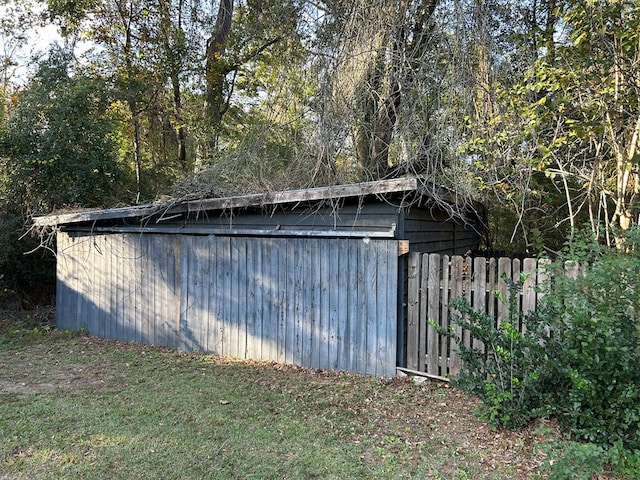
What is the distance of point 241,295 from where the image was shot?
6.32 metres

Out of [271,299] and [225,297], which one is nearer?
[271,299]

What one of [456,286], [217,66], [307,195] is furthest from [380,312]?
[217,66]

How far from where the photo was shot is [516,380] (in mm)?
3521

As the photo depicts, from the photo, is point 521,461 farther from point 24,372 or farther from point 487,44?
point 24,372

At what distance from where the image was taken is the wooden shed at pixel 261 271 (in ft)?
17.6

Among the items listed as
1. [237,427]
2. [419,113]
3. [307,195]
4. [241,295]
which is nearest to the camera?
[237,427]

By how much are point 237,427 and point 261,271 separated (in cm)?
254

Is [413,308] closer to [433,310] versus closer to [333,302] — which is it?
[433,310]

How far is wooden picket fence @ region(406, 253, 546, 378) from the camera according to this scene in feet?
15.7

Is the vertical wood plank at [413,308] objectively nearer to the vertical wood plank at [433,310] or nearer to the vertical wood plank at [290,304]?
the vertical wood plank at [433,310]

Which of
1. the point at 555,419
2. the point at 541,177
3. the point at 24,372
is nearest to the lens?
the point at 555,419

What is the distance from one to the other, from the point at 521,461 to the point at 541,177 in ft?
22.6

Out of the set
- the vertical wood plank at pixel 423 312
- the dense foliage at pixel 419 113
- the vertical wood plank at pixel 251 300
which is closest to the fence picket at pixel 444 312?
the vertical wood plank at pixel 423 312

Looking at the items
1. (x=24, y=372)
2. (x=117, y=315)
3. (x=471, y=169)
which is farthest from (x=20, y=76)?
(x=471, y=169)
